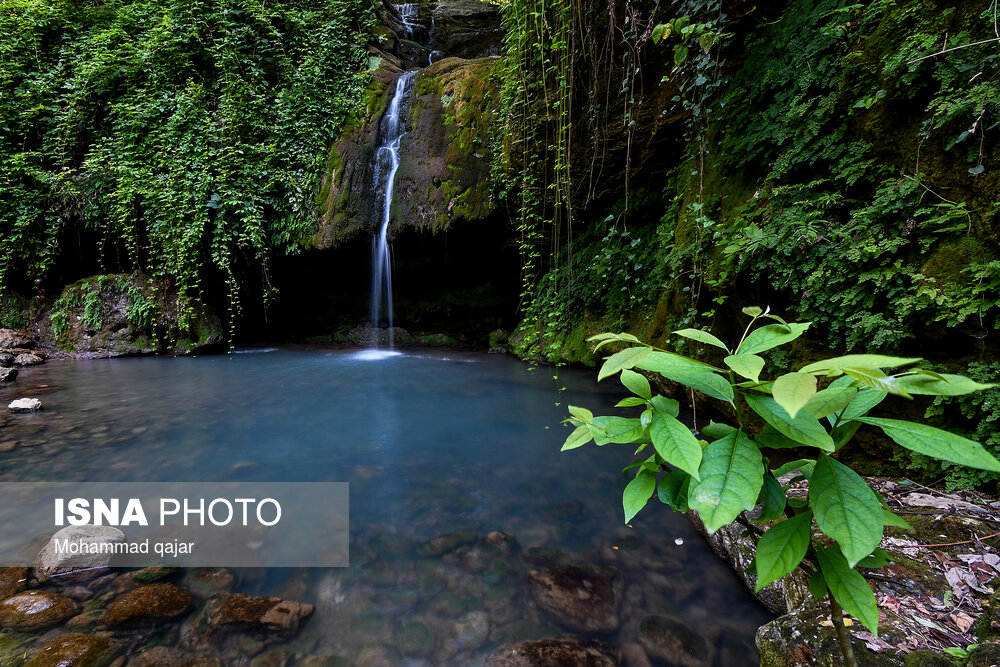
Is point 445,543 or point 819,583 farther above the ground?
point 819,583

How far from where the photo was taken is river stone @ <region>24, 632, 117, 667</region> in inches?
55.5

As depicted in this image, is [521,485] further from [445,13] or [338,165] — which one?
[445,13]

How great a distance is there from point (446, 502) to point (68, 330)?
8.99m

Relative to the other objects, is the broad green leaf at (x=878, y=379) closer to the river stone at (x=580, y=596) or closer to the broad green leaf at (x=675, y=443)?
the broad green leaf at (x=675, y=443)

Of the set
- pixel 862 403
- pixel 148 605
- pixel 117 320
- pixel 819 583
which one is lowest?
pixel 148 605

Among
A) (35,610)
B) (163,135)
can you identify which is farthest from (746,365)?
(163,135)

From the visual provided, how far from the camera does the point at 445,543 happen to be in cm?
216

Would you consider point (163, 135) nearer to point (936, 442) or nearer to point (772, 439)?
point (772, 439)

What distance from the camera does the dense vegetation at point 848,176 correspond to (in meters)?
1.77

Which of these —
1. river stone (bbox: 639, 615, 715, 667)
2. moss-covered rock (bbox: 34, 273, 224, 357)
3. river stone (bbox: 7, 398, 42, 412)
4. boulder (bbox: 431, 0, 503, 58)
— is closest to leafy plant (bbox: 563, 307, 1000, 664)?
river stone (bbox: 639, 615, 715, 667)

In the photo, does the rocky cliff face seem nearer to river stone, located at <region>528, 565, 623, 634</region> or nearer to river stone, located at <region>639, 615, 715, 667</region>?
river stone, located at <region>528, 565, 623, 634</region>

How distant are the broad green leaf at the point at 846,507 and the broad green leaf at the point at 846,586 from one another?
0.10 m

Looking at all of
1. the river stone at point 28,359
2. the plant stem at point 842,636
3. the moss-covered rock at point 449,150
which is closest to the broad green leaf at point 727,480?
the plant stem at point 842,636

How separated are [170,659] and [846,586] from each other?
2.14m
